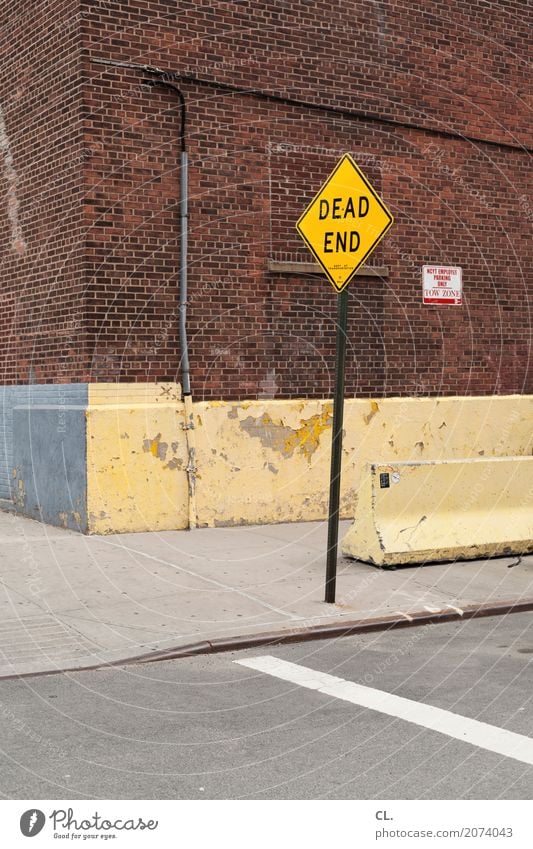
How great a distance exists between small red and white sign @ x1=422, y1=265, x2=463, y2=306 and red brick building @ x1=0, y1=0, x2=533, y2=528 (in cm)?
12

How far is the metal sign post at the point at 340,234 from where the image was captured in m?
8.52

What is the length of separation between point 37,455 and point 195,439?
1.90 metres

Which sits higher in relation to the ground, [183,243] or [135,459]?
[183,243]

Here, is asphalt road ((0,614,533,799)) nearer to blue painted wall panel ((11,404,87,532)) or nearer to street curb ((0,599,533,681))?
street curb ((0,599,533,681))

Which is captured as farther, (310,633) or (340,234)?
(340,234)

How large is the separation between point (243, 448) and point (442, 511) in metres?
2.70

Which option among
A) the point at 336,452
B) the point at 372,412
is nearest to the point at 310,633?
the point at 336,452

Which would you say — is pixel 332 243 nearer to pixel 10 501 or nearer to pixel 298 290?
pixel 298 290

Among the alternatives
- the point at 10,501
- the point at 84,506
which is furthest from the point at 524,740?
the point at 10,501

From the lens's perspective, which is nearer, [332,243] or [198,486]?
[332,243]

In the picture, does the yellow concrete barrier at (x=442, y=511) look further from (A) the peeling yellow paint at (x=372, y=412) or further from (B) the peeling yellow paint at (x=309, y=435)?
(A) the peeling yellow paint at (x=372, y=412)

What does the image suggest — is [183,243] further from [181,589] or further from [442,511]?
[181,589]

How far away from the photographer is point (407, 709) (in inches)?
240

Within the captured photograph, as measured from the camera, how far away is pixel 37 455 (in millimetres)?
12625
